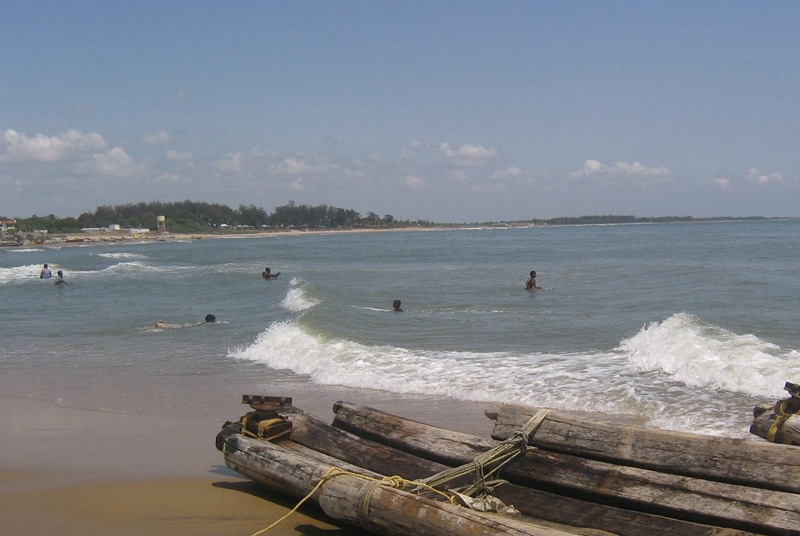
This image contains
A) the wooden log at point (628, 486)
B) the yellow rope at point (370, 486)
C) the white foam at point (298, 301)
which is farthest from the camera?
the white foam at point (298, 301)

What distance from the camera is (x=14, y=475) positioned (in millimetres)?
5883

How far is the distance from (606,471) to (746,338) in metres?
8.78

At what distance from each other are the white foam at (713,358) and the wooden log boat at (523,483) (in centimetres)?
558

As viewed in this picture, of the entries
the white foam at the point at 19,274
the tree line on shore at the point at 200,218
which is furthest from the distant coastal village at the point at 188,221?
the white foam at the point at 19,274

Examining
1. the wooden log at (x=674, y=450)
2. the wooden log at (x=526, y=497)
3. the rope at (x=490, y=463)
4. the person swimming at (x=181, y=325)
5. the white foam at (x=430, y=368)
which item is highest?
the wooden log at (x=674, y=450)

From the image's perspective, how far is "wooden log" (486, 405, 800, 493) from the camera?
3803mm

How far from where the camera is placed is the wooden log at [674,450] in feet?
12.5

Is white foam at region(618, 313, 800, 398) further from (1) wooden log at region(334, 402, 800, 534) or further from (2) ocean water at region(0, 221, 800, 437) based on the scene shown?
(1) wooden log at region(334, 402, 800, 534)

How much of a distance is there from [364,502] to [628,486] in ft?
4.99

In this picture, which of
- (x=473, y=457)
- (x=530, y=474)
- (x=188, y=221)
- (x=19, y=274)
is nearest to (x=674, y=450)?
(x=530, y=474)

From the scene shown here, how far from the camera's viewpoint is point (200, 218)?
16650 centimetres

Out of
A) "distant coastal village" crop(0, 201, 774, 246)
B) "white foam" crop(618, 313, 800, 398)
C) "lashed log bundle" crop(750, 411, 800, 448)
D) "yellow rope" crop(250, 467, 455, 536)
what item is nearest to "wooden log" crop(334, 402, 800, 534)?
"yellow rope" crop(250, 467, 455, 536)

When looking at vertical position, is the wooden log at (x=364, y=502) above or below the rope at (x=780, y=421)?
below

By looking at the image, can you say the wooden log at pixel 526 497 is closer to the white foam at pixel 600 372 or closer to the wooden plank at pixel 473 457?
the wooden plank at pixel 473 457
